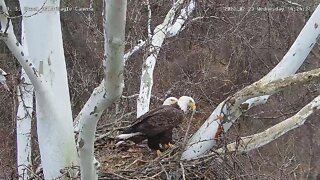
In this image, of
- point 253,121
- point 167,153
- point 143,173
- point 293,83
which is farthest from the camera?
point 253,121

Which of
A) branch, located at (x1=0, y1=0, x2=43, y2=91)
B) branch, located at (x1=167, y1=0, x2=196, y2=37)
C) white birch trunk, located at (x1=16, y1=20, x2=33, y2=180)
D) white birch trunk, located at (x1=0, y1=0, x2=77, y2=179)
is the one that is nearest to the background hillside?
branch, located at (x1=167, y1=0, x2=196, y2=37)

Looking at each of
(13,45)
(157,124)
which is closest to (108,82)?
(13,45)

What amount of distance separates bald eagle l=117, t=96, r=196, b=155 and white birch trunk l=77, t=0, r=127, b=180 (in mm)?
1630

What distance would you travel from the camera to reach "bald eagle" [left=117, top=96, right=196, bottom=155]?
14.8 feet

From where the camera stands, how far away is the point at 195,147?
149 inches

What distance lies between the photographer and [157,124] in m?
4.48

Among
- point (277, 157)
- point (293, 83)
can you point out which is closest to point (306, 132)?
point (277, 157)

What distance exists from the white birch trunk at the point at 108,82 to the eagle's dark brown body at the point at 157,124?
1.63 m

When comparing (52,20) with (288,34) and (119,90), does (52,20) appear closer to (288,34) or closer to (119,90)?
(119,90)

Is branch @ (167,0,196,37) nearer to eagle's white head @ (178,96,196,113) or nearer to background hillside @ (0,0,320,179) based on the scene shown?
background hillside @ (0,0,320,179)

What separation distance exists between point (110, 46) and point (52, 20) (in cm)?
121

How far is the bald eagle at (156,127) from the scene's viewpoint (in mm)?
4500

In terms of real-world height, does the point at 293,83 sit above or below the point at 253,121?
below

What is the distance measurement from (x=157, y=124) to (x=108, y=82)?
2171 mm
